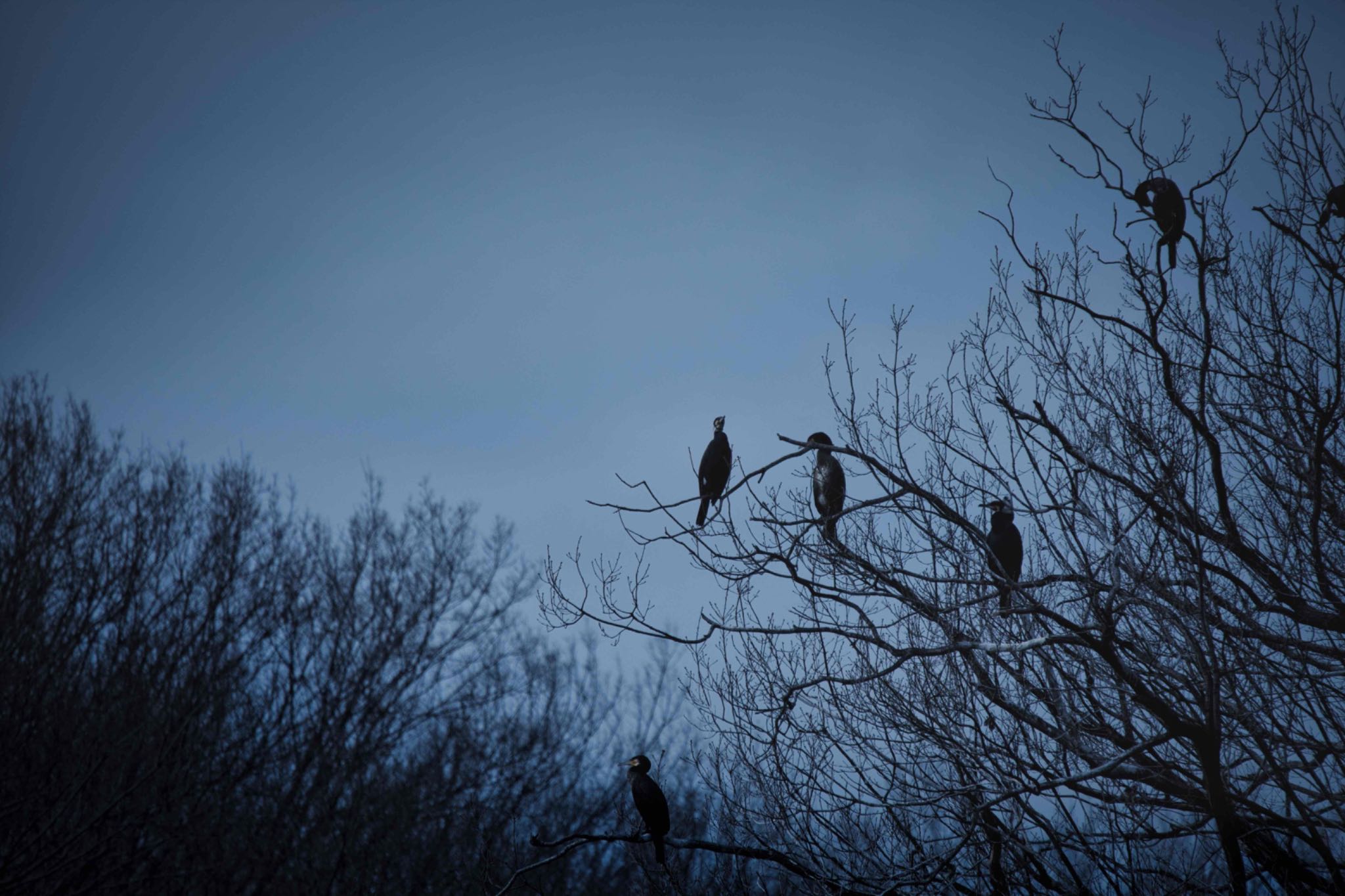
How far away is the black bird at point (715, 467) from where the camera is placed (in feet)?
18.7

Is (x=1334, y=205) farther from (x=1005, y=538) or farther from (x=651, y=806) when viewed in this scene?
(x=651, y=806)

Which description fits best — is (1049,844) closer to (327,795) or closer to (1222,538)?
(1222,538)

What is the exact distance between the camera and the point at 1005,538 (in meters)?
5.32

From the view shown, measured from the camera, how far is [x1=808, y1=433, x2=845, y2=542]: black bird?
18.7 feet

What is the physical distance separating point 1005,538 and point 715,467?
6.62ft

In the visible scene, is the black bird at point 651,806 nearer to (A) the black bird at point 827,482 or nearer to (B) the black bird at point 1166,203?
(A) the black bird at point 827,482

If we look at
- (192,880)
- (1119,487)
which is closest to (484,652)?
(192,880)

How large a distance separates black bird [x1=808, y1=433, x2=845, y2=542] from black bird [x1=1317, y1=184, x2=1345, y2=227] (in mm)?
3097

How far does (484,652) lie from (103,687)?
21.4ft

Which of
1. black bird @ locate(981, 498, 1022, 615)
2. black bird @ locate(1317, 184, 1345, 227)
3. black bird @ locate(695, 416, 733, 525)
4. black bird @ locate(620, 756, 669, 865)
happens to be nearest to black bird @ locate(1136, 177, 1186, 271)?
black bird @ locate(1317, 184, 1345, 227)

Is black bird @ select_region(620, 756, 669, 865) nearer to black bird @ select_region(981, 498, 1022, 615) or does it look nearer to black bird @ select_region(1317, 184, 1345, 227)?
black bird @ select_region(981, 498, 1022, 615)

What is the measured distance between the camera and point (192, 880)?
12.4 metres

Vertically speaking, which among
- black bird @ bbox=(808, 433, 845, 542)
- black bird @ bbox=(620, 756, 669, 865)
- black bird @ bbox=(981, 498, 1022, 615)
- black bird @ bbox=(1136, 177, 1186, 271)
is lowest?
black bird @ bbox=(620, 756, 669, 865)

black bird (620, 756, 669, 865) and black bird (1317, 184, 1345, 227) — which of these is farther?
black bird (620, 756, 669, 865)
